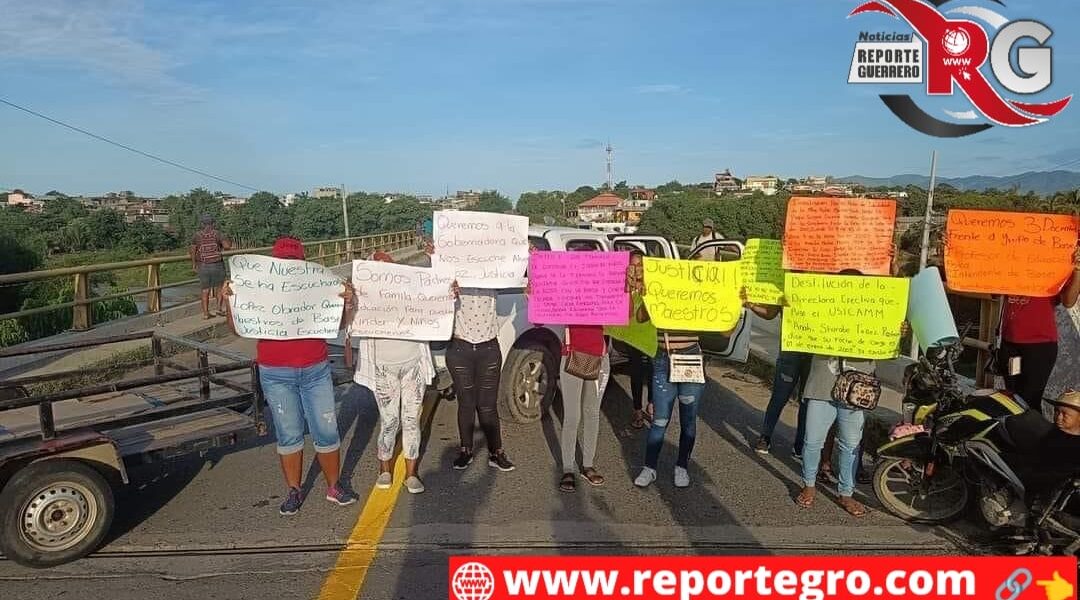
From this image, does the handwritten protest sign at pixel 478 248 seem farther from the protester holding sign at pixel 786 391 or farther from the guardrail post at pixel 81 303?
the guardrail post at pixel 81 303

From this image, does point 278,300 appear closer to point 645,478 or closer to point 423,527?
point 423,527

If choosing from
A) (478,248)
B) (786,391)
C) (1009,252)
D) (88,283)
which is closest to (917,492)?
(786,391)

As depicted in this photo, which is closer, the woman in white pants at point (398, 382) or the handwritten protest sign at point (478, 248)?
the woman in white pants at point (398, 382)

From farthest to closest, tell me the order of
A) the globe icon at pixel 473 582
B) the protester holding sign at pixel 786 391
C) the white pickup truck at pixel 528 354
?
1. the white pickup truck at pixel 528 354
2. the protester holding sign at pixel 786 391
3. the globe icon at pixel 473 582

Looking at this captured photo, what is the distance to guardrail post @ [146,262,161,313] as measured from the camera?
37.4 feet

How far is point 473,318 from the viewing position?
4.80 m

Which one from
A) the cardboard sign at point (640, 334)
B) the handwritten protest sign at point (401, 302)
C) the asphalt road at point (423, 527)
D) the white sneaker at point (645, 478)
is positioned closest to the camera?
the asphalt road at point (423, 527)

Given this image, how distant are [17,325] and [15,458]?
33.1ft

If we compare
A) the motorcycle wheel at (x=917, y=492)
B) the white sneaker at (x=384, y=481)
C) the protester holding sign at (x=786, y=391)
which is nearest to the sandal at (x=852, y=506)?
the motorcycle wheel at (x=917, y=492)

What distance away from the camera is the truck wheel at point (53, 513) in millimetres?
3555

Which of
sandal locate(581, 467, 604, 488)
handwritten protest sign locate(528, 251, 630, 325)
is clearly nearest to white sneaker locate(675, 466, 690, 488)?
sandal locate(581, 467, 604, 488)

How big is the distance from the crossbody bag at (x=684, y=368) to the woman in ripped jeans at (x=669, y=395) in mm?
11

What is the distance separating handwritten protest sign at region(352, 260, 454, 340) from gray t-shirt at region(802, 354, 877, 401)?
2455 mm

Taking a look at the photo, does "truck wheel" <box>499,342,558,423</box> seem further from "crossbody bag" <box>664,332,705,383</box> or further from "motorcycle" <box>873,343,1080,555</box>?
"motorcycle" <box>873,343,1080,555</box>
